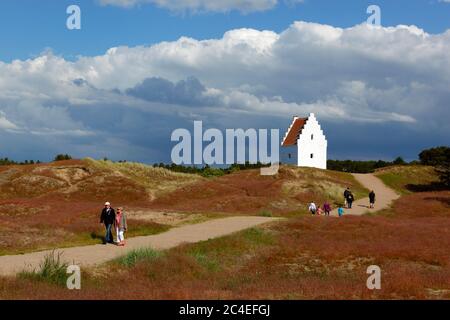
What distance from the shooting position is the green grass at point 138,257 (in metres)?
24.1

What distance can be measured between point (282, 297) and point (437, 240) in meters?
21.0

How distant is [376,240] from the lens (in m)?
34.4

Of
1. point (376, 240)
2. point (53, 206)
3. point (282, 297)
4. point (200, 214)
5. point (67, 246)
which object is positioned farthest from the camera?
point (53, 206)

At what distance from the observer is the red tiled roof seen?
109 meters

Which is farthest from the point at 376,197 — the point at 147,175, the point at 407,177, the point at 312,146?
the point at 147,175

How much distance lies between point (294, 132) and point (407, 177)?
84.7 feet

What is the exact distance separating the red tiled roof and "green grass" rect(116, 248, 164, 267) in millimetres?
84037

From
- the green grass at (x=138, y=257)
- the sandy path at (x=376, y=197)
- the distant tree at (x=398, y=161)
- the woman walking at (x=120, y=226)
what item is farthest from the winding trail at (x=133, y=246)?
the distant tree at (x=398, y=161)

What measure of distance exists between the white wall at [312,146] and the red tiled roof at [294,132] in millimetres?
1870

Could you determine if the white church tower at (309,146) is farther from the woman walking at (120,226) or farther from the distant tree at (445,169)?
the woman walking at (120,226)

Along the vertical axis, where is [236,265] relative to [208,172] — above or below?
below
